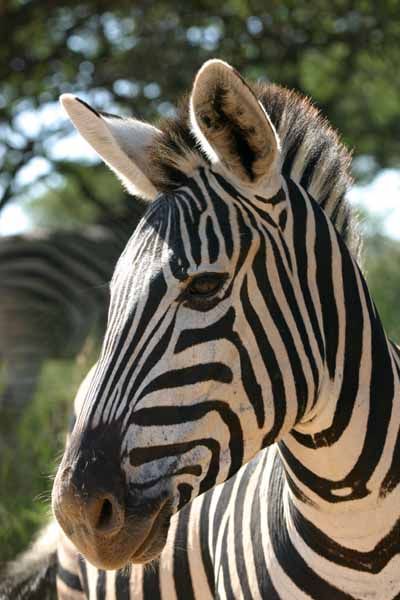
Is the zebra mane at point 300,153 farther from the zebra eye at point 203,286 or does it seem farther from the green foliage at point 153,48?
the green foliage at point 153,48

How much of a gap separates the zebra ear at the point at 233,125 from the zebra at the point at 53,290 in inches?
338

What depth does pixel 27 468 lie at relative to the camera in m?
7.99

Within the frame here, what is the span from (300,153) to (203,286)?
634 mm

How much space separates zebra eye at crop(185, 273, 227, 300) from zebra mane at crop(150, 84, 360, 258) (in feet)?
1.21

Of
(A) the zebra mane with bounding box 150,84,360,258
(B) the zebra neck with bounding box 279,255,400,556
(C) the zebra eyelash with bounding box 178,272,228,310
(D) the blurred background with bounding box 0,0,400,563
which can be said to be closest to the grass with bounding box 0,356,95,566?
(D) the blurred background with bounding box 0,0,400,563

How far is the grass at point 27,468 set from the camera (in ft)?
21.5

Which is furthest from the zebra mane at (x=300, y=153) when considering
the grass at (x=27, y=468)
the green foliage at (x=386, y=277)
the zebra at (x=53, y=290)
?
the zebra at (x=53, y=290)

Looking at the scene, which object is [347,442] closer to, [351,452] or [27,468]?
[351,452]

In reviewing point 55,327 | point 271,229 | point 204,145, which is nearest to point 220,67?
point 204,145

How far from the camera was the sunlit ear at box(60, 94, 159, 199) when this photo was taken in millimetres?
3141

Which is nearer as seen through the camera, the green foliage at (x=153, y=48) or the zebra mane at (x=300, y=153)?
the zebra mane at (x=300, y=153)

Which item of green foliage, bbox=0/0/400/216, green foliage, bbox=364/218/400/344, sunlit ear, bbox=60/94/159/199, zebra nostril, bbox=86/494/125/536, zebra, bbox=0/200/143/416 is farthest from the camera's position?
zebra, bbox=0/200/143/416

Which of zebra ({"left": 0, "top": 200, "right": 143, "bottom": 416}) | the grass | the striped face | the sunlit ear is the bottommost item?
the grass

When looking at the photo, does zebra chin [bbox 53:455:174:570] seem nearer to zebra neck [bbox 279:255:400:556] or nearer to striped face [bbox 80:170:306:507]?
striped face [bbox 80:170:306:507]
